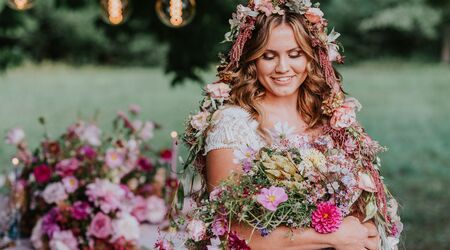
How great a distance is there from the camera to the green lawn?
Result: 48.4 ft

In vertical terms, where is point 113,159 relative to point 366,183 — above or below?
below

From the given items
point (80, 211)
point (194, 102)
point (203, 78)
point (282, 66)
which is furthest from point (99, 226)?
point (194, 102)

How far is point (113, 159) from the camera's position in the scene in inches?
219

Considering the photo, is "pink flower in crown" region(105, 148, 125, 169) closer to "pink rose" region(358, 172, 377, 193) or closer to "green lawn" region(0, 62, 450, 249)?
"pink rose" region(358, 172, 377, 193)

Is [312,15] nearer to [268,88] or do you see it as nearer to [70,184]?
[268,88]

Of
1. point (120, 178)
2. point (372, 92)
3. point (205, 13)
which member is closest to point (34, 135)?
point (372, 92)

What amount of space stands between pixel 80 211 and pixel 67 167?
0.35 metres

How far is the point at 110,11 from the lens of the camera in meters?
5.25

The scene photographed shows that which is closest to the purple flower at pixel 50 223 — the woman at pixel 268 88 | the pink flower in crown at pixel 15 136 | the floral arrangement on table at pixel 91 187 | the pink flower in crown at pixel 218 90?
the floral arrangement on table at pixel 91 187

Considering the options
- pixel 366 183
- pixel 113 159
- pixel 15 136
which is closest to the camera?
pixel 366 183

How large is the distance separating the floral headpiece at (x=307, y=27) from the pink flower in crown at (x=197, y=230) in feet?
1.98

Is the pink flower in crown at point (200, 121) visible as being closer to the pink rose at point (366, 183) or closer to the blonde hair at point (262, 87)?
the blonde hair at point (262, 87)

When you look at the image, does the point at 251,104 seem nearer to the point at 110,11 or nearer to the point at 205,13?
the point at 110,11

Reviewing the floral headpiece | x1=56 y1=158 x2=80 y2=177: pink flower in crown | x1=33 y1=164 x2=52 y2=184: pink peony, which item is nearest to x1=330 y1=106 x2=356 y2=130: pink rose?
the floral headpiece
